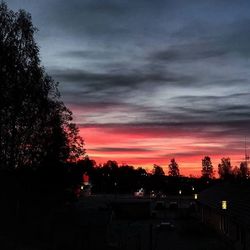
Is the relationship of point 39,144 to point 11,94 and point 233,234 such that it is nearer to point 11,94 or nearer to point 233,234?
point 11,94

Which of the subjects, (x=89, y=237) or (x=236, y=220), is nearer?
(x=89, y=237)

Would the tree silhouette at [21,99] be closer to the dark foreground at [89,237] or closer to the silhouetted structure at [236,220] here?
the dark foreground at [89,237]

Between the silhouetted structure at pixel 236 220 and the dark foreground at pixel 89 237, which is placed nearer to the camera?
the dark foreground at pixel 89 237

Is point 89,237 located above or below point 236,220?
below

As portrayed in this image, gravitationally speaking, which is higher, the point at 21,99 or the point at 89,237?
the point at 21,99

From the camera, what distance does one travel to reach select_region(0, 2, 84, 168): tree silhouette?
3716 cm

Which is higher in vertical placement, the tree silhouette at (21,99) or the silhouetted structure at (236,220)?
the tree silhouette at (21,99)

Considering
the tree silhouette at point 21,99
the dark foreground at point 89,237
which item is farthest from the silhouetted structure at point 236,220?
the tree silhouette at point 21,99

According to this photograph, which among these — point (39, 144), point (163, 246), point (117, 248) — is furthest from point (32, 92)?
point (163, 246)

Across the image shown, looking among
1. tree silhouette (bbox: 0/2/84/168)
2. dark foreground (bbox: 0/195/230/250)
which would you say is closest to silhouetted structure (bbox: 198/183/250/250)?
dark foreground (bbox: 0/195/230/250)

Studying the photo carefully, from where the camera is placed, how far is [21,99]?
37.8 m

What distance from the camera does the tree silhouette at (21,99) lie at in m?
37.2

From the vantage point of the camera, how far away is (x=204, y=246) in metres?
46.0

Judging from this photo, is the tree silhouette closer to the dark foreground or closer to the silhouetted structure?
the dark foreground
